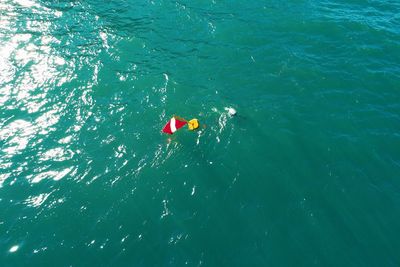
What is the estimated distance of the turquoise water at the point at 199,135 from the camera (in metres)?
19.8

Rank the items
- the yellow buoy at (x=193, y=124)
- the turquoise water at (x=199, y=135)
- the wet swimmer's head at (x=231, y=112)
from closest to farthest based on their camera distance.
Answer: the turquoise water at (x=199, y=135) < the yellow buoy at (x=193, y=124) < the wet swimmer's head at (x=231, y=112)

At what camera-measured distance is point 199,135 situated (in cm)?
2539

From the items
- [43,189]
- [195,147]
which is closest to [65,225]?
[43,189]

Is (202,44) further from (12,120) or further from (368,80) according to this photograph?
(12,120)

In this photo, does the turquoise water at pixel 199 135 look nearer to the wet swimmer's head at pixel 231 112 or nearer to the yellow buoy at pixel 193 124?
the wet swimmer's head at pixel 231 112

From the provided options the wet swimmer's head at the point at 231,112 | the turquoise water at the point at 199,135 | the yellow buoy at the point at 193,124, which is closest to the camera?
the turquoise water at the point at 199,135

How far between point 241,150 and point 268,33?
640 inches

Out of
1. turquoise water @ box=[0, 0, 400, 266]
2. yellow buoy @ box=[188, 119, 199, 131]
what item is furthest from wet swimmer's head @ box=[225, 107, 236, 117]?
yellow buoy @ box=[188, 119, 199, 131]

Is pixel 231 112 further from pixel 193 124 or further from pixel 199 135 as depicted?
pixel 193 124

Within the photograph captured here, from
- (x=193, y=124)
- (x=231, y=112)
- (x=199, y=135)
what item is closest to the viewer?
(x=193, y=124)

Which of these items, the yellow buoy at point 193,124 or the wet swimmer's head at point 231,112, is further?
the wet swimmer's head at point 231,112

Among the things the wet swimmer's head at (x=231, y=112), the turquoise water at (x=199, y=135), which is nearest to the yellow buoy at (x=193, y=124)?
the turquoise water at (x=199, y=135)

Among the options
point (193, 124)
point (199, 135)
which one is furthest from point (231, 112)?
point (193, 124)

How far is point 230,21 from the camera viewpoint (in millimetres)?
36188
